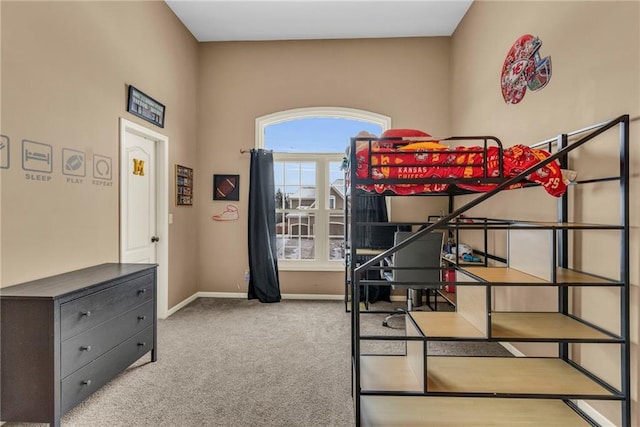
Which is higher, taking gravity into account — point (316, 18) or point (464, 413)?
point (316, 18)

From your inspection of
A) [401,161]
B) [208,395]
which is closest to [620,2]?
[401,161]

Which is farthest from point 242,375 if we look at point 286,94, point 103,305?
point 286,94

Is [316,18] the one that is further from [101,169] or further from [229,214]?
[101,169]

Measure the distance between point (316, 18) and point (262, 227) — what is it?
Result: 8.26 ft

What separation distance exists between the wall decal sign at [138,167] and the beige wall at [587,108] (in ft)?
11.1

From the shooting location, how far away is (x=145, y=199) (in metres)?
3.19

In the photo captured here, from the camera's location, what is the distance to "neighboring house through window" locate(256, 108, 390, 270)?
4.15m

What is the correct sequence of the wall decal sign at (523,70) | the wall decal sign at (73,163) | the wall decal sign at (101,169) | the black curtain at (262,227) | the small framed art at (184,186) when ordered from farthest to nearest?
the black curtain at (262,227) < the small framed art at (184,186) < the wall decal sign at (101,169) < the wall decal sign at (523,70) < the wall decal sign at (73,163)

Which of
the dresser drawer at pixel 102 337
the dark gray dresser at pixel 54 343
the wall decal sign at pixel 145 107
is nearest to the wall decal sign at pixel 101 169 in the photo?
the wall decal sign at pixel 145 107

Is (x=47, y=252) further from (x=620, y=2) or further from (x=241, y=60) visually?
(x=620, y=2)

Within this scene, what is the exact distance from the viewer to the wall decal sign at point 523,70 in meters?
2.25

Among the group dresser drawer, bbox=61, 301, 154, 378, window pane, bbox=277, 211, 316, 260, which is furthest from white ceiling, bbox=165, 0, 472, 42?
dresser drawer, bbox=61, 301, 154, 378

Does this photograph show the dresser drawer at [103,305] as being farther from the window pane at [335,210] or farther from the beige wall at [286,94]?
the window pane at [335,210]

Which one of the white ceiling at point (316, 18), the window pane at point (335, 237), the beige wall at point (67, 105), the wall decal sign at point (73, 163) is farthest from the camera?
the window pane at point (335, 237)
